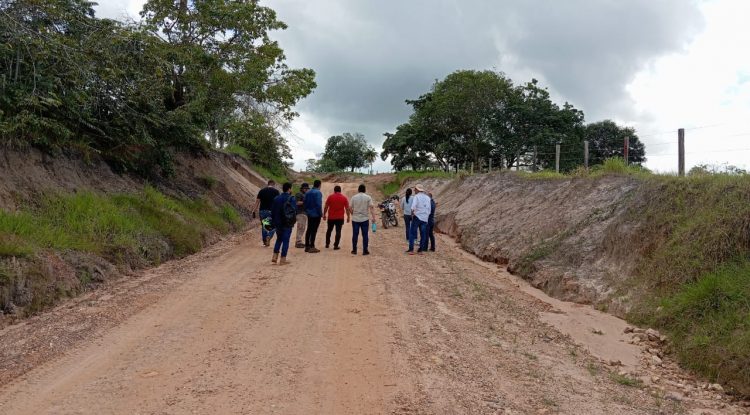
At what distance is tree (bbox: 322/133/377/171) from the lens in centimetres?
7931

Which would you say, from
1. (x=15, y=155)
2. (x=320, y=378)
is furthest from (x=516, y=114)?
(x=320, y=378)

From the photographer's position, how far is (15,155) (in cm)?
1013

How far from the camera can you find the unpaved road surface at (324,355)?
455 centimetres

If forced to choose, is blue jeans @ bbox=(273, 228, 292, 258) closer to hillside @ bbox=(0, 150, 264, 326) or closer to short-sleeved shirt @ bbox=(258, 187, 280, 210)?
hillside @ bbox=(0, 150, 264, 326)

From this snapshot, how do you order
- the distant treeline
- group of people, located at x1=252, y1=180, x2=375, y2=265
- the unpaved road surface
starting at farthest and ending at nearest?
the distant treeline < group of people, located at x1=252, y1=180, x2=375, y2=265 < the unpaved road surface

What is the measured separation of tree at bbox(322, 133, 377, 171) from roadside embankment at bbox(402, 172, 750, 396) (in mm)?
64880

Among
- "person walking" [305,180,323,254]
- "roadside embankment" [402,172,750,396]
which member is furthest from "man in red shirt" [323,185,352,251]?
"roadside embankment" [402,172,750,396]

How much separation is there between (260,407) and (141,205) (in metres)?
9.44

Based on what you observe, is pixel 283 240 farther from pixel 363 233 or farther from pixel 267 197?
pixel 267 197

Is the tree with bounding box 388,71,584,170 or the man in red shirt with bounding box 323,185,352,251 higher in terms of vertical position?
the tree with bounding box 388,71,584,170

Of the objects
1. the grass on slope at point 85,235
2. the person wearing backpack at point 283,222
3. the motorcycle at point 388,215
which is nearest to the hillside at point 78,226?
the grass on slope at point 85,235

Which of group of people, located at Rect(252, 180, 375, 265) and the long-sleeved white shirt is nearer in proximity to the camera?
group of people, located at Rect(252, 180, 375, 265)

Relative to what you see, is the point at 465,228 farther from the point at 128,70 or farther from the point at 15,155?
the point at 15,155

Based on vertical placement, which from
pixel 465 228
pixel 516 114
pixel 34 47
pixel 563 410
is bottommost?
pixel 563 410
